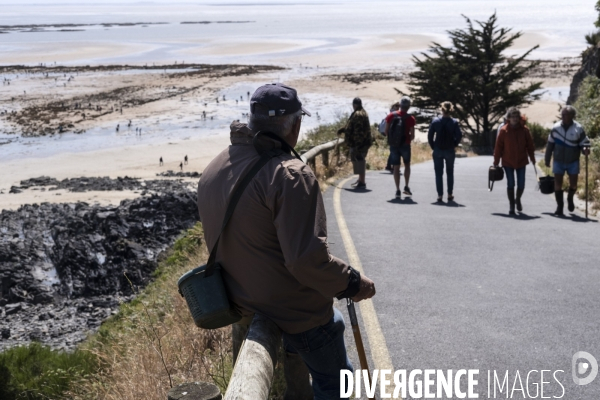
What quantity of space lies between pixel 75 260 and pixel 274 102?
1456 centimetres

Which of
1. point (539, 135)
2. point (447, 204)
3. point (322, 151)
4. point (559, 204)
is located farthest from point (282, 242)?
point (539, 135)

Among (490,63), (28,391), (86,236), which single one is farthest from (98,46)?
(28,391)

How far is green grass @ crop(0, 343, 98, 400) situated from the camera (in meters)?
8.70

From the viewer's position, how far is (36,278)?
1666 cm

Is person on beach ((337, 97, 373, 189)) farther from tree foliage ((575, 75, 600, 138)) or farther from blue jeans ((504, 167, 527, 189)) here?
tree foliage ((575, 75, 600, 138))

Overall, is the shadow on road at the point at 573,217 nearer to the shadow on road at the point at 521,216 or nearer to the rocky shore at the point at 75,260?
the shadow on road at the point at 521,216

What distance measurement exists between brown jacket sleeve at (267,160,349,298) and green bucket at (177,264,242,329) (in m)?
0.45

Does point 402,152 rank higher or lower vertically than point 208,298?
lower

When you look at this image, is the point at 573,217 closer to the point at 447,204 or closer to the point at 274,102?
the point at 447,204

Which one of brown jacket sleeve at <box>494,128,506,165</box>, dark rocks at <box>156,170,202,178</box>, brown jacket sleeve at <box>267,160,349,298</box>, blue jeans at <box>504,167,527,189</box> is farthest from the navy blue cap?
dark rocks at <box>156,170,202,178</box>

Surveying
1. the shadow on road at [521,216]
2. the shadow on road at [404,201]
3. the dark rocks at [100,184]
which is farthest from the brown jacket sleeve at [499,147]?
the dark rocks at [100,184]

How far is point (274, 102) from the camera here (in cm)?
388

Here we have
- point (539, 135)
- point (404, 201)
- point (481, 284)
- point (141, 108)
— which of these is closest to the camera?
point (481, 284)

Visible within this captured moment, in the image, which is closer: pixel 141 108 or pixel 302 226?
pixel 302 226
